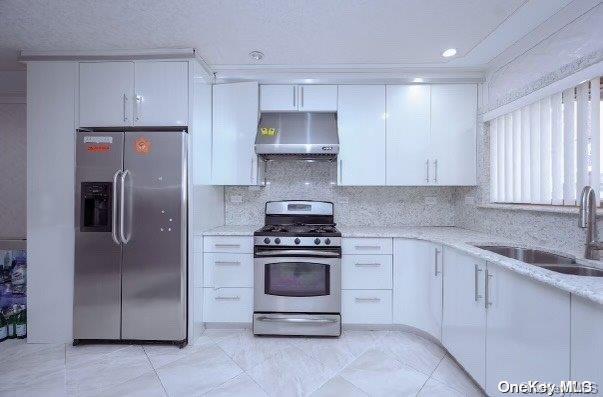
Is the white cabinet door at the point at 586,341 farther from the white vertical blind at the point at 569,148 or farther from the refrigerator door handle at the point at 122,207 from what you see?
the refrigerator door handle at the point at 122,207

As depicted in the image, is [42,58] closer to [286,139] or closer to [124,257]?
[124,257]

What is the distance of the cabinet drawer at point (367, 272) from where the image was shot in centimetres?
248

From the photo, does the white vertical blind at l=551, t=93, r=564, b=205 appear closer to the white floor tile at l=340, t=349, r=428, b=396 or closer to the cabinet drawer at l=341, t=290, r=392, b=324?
the cabinet drawer at l=341, t=290, r=392, b=324

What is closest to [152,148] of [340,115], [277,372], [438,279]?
[340,115]

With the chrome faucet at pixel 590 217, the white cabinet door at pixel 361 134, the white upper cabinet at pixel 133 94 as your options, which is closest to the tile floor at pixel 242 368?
the chrome faucet at pixel 590 217

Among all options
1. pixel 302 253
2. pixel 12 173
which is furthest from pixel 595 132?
pixel 12 173

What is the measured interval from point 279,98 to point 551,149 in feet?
7.10

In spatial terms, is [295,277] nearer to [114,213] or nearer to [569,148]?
[114,213]

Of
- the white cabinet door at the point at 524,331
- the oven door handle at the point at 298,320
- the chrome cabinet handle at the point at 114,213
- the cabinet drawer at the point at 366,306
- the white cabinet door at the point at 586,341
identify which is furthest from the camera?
the cabinet drawer at the point at 366,306

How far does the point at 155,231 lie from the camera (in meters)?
2.21

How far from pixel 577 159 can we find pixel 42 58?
13.0 feet

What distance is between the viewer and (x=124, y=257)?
87.4 inches

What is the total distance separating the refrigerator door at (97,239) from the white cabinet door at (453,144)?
108 inches

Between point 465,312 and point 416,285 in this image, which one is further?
point 416,285
